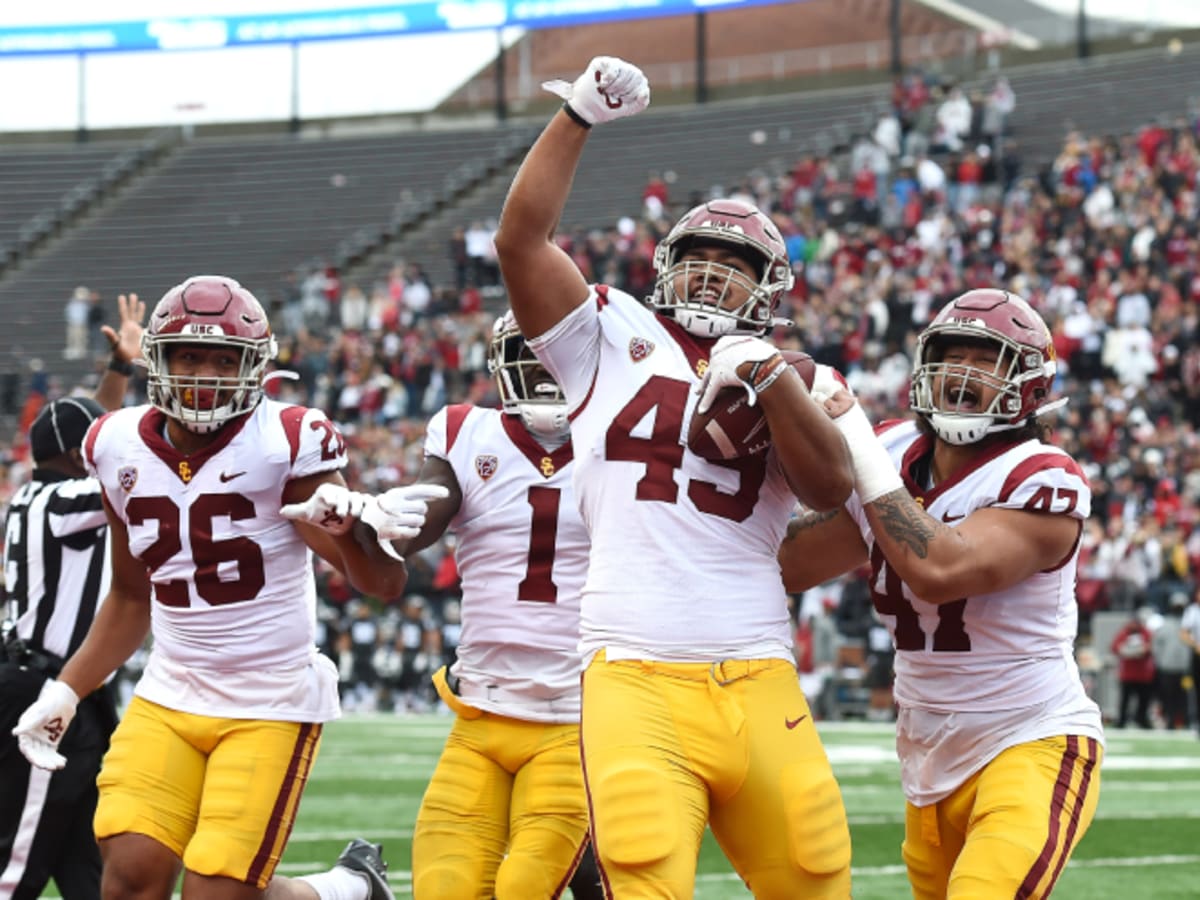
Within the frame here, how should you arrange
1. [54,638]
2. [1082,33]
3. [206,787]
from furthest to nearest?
[1082,33] < [54,638] < [206,787]

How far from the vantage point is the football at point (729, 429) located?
12.6 ft

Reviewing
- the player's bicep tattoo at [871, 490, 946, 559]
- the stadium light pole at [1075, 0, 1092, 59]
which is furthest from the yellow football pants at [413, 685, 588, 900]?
the stadium light pole at [1075, 0, 1092, 59]

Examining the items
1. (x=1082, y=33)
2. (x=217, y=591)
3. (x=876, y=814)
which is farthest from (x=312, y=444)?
(x=1082, y=33)

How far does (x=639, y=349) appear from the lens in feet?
13.1

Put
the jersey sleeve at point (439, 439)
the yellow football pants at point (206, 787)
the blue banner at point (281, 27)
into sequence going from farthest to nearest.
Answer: the blue banner at point (281, 27), the jersey sleeve at point (439, 439), the yellow football pants at point (206, 787)

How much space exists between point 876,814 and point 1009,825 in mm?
5567

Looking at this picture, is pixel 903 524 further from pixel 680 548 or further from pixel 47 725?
pixel 47 725

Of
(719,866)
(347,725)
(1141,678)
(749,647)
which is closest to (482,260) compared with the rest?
(347,725)

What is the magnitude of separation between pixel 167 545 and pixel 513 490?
2.97 feet

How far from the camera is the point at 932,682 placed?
443 cm

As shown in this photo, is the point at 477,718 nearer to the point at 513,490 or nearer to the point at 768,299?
the point at 513,490

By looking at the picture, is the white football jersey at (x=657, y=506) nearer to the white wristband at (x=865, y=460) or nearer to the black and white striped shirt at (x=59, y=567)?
the white wristband at (x=865, y=460)

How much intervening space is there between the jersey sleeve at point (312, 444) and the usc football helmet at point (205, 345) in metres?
0.12

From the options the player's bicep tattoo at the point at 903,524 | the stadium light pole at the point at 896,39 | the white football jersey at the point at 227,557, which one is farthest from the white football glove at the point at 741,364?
the stadium light pole at the point at 896,39
